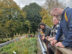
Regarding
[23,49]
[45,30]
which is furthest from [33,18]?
[45,30]

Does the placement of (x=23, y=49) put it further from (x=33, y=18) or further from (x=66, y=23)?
(x=33, y=18)

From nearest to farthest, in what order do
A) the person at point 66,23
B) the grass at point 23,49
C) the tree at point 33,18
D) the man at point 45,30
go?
1. the person at point 66,23
2. the man at point 45,30
3. the grass at point 23,49
4. the tree at point 33,18

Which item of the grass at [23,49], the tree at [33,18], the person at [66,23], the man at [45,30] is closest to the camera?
the person at [66,23]

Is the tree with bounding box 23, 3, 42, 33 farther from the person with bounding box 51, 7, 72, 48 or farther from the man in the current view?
the person with bounding box 51, 7, 72, 48

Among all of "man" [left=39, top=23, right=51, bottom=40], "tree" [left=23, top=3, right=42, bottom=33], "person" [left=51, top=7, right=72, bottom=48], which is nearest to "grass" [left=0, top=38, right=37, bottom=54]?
"man" [left=39, top=23, right=51, bottom=40]

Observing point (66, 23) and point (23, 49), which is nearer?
point (66, 23)

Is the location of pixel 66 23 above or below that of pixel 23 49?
above

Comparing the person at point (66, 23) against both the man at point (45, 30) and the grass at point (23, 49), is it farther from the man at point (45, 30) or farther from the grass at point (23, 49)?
the grass at point (23, 49)

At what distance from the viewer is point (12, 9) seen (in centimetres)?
3428

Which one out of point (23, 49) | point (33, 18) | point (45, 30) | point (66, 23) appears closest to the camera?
point (66, 23)

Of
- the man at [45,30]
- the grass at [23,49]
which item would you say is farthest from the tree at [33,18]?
the man at [45,30]

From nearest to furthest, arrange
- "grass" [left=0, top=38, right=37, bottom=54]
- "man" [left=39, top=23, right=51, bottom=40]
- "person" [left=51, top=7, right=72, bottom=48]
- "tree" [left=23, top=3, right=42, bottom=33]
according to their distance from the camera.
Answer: "person" [left=51, top=7, right=72, bottom=48] < "man" [left=39, top=23, right=51, bottom=40] < "grass" [left=0, top=38, right=37, bottom=54] < "tree" [left=23, top=3, right=42, bottom=33]

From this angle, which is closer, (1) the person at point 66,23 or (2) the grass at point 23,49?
(1) the person at point 66,23

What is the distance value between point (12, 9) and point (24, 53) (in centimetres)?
2874
